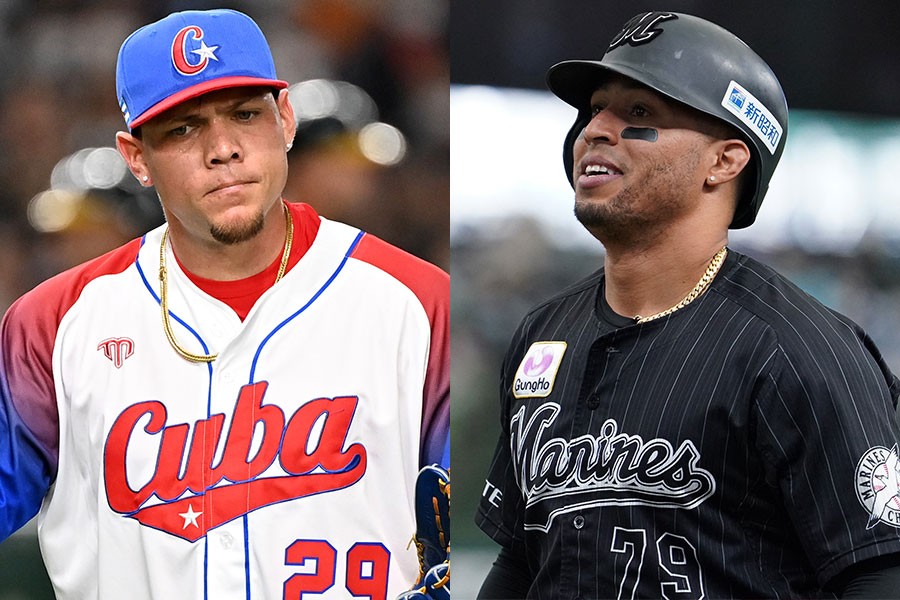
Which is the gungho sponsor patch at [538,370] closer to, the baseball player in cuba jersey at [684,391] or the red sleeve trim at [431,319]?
the baseball player in cuba jersey at [684,391]

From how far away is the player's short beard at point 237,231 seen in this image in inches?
36.1

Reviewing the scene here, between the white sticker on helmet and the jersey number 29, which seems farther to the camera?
the white sticker on helmet

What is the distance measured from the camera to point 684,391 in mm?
1073

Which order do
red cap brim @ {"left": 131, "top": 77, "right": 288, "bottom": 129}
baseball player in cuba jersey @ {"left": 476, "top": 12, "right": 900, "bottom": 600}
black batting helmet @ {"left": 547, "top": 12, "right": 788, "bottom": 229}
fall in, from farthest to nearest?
black batting helmet @ {"left": 547, "top": 12, "right": 788, "bottom": 229}
baseball player in cuba jersey @ {"left": 476, "top": 12, "right": 900, "bottom": 600}
red cap brim @ {"left": 131, "top": 77, "right": 288, "bottom": 129}

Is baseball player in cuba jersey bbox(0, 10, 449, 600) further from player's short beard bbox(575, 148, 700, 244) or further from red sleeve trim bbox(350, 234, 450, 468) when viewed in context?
player's short beard bbox(575, 148, 700, 244)

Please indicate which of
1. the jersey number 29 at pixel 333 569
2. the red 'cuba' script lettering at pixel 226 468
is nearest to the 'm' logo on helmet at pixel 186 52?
the red 'cuba' script lettering at pixel 226 468

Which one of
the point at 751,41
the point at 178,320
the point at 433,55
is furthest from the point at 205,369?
the point at 751,41

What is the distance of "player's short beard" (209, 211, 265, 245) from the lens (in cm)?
92

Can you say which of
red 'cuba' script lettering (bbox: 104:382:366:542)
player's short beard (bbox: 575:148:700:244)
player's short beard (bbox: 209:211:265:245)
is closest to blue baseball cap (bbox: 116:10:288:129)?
player's short beard (bbox: 209:211:265:245)

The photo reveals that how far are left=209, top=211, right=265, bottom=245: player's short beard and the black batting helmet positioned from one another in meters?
0.47

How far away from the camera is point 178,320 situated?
96 cm

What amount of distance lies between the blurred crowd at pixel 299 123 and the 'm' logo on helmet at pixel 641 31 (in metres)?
0.25

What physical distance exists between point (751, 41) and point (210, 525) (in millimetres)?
1854

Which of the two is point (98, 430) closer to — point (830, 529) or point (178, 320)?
point (178, 320)
